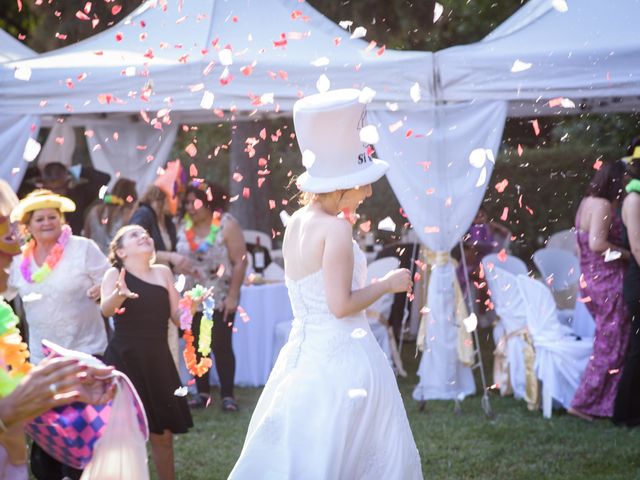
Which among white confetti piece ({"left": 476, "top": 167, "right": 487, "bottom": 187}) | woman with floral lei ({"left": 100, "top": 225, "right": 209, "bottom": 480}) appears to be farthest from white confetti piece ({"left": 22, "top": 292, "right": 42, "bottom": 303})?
white confetti piece ({"left": 476, "top": 167, "right": 487, "bottom": 187})

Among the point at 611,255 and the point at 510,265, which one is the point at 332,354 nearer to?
the point at 611,255

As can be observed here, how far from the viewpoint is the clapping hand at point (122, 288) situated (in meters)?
4.83

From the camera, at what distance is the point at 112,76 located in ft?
22.6

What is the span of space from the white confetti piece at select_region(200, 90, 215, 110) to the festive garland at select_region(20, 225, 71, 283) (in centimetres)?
150

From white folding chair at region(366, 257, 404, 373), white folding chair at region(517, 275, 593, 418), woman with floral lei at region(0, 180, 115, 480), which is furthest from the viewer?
white folding chair at region(366, 257, 404, 373)

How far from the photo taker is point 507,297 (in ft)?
24.3

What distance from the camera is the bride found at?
12.0 ft

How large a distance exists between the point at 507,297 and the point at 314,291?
12.8 ft

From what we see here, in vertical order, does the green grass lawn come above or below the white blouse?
below

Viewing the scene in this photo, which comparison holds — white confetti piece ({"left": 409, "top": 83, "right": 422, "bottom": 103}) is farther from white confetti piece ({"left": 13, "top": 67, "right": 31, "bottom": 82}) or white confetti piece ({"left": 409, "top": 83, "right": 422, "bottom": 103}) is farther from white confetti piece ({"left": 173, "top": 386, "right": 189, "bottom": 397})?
white confetti piece ({"left": 173, "top": 386, "right": 189, "bottom": 397})

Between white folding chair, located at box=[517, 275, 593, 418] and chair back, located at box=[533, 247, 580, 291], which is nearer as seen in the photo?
white folding chair, located at box=[517, 275, 593, 418]

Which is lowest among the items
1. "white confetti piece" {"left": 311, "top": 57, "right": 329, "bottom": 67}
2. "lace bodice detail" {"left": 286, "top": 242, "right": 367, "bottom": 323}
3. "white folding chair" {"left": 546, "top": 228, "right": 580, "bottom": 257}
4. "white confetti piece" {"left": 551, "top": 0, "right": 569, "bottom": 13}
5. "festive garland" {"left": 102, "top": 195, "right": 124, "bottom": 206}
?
"lace bodice detail" {"left": 286, "top": 242, "right": 367, "bottom": 323}

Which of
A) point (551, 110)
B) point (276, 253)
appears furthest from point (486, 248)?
point (276, 253)

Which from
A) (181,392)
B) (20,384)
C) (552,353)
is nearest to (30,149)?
(181,392)
